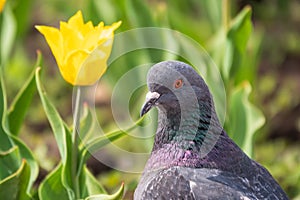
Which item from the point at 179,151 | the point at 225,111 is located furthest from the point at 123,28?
the point at 179,151

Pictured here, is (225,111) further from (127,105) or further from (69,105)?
(69,105)

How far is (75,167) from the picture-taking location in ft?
9.88

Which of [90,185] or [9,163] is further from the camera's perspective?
[90,185]

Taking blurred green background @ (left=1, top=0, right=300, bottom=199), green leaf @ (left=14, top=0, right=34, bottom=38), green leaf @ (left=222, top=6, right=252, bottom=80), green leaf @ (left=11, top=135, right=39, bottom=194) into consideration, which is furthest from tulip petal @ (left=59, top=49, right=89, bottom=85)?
green leaf @ (left=14, top=0, right=34, bottom=38)

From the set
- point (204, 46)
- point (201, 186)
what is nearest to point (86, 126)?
point (201, 186)

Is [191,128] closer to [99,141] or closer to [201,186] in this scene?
[201,186]

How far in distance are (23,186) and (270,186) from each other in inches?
35.8

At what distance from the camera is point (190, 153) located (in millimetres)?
2803

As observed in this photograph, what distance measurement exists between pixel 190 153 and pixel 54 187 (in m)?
0.60

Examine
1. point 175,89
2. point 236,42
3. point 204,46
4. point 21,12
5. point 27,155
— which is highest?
point 21,12

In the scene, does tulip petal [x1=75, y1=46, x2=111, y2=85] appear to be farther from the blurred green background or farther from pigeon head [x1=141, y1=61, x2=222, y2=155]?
the blurred green background

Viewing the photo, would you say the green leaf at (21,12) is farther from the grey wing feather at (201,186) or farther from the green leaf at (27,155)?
the grey wing feather at (201,186)

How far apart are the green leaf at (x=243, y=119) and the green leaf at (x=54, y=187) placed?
93cm

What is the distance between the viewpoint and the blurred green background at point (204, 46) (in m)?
4.34
